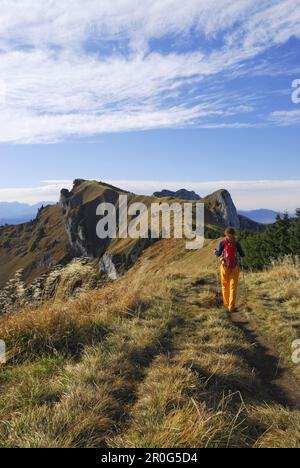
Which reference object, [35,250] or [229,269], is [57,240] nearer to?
[35,250]

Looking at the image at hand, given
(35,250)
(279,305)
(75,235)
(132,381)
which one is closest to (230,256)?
(279,305)

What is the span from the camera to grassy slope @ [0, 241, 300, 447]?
4867 millimetres

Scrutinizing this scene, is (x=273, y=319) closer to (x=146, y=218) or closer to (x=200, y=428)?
(x=200, y=428)

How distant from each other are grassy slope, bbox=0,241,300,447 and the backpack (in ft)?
7.81

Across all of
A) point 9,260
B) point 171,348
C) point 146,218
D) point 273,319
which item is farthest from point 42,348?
point 9,260

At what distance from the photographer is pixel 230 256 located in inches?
520

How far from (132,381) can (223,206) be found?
5623 inches

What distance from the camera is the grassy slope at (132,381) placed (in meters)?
4.87

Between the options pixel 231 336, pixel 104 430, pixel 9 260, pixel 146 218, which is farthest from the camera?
pixel 9 260

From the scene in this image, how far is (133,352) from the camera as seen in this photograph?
756 centimetres

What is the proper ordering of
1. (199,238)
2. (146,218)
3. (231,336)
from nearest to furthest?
(231,336), (199,238), (146,218)
